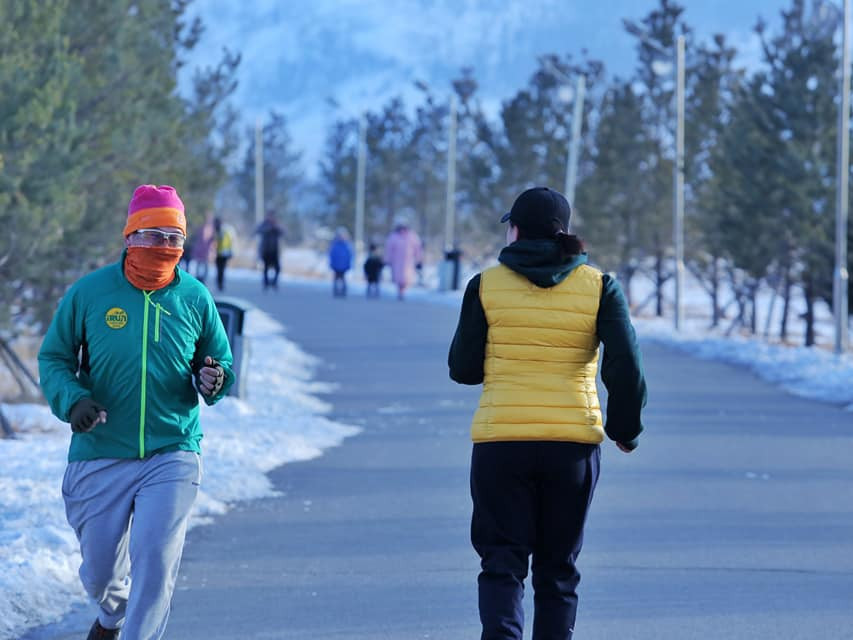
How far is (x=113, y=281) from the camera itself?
18.5 ft

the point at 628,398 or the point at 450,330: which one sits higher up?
the point at 628,398

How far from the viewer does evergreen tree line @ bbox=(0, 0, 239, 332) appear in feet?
53.8

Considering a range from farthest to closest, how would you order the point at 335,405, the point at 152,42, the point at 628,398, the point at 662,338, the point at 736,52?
the point at 736,52
the point at 662,338
the point at 152,42
the point at 335,405
the point at 628,398

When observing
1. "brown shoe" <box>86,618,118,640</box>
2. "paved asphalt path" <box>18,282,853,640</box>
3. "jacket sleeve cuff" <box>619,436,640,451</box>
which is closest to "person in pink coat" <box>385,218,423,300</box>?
"paved asphalt path" <box>18,282,853,640</box>

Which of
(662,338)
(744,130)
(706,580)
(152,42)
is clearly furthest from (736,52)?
(706,580)

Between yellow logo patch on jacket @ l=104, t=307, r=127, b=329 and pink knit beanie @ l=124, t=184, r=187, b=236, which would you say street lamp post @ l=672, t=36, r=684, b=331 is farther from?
yellow logo patch on jacket @ l=104, t=307, r=127, b=329

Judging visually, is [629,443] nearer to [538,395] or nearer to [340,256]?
[538,395]

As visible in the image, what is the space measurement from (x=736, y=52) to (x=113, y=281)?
47308 millimetres

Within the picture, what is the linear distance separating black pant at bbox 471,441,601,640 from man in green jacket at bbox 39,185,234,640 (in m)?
0.93

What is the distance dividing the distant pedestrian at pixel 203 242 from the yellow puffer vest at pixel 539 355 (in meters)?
31.1

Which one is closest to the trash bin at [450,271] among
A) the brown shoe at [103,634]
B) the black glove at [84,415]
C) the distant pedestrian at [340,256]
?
the distant pedestrian at [340,256]

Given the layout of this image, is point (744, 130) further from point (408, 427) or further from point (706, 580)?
point (706, 580)

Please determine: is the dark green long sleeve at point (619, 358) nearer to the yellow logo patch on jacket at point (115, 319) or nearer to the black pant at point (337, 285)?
the yellow logo patch on jacket at point (115, 319)

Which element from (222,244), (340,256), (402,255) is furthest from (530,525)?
(340,256)
